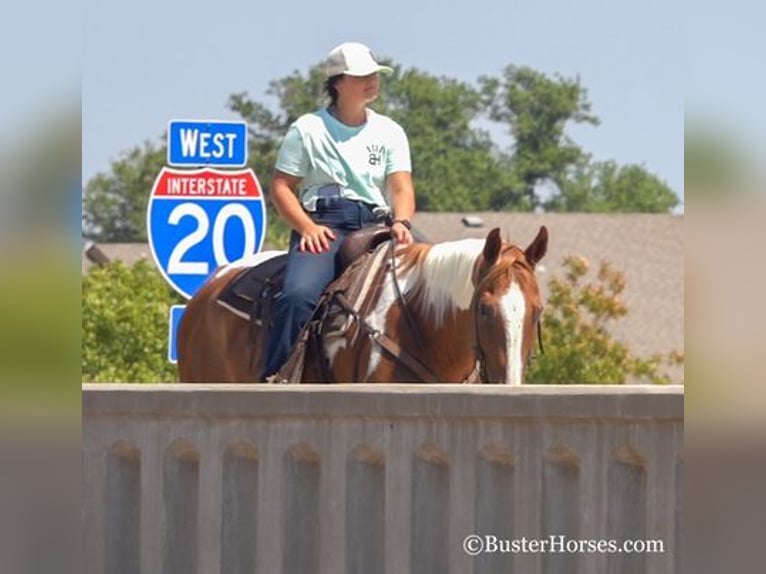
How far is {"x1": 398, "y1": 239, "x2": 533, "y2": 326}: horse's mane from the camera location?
10250 millimetres

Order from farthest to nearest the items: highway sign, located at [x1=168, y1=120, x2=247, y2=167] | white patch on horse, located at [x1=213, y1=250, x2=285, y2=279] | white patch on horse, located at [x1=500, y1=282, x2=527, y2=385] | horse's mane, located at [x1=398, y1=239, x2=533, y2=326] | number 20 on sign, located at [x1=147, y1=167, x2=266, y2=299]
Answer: highway sign, located at [x1=168, y1=120, x2=247, y2=167] < number 20 on sign, located at [x1=147, y1=167, x2=266, y2=299] < white patch on horse, located at [x1=213, y1=250, x2=285, y2=279] < horse's mane, located at [x1=398, y1=239, x2=533, y2=326] < white patch on horse, located at [x1=500, y1=282, x2=527, y2=385]

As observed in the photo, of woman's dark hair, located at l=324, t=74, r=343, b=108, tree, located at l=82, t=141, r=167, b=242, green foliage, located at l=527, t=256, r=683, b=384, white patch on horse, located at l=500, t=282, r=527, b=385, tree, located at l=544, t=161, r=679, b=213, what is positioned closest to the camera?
white patch on horse, located at l=500, t=282, r=527, b=385

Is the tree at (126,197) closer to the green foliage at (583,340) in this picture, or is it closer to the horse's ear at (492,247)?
the green foliage at (583,340)

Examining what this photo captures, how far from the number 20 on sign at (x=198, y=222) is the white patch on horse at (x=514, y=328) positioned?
573 cm

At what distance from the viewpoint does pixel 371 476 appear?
661 centimetres

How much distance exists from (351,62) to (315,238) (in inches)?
32.2

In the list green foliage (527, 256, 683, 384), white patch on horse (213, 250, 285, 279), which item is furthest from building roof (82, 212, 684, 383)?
white patch on horse (213, 250, 285, 279)

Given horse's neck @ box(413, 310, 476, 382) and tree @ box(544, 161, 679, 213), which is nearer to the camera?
horse's neck @ box(413, 310, 476, 382)

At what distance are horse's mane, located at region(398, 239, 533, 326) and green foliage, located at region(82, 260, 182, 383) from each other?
52.8 feet

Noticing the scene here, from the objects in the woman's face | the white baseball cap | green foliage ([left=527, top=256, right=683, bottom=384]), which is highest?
the white baseball cap

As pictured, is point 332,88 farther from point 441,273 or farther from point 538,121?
point 538,121

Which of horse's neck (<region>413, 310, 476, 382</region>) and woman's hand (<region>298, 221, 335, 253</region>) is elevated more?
woman's hand (<region>298, 221, 335, 253</region>)

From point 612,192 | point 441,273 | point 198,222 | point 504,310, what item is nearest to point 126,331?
point 198,222

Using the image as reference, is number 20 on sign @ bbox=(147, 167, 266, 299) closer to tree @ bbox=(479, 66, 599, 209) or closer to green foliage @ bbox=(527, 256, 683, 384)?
green foliage @ bbox=(527, 256, 683, 384)
